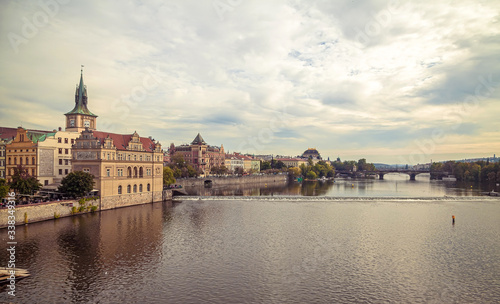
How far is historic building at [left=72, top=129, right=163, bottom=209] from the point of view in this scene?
64625mm

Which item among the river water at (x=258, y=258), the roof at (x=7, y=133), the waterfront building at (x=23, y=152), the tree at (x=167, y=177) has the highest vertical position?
the roof at (x=7, y=133)

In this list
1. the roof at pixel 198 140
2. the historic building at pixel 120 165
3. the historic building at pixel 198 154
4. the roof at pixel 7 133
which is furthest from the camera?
the roof at pixel 198 140

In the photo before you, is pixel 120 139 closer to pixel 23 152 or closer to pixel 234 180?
pixel 23 152

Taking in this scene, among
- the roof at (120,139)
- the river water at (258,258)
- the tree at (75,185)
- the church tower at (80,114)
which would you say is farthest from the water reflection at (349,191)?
the tree at (75,185)

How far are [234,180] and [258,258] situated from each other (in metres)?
113

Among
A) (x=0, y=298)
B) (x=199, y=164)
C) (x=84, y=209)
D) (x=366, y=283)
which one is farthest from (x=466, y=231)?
(x=199, y=164)

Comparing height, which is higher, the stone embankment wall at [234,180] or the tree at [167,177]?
the tree at [167,177]

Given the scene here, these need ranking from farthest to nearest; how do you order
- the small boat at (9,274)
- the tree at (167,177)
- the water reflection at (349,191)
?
the water reflection at (349,191), the tree at (167,177), the small boat at (9,274)

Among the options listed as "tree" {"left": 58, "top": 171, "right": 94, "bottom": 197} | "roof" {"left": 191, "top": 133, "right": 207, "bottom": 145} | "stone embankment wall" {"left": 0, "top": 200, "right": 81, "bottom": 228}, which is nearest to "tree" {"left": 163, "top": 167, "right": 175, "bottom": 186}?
"tree" {"left": 58, "top": 171, "right": 94, "bottom": 197}

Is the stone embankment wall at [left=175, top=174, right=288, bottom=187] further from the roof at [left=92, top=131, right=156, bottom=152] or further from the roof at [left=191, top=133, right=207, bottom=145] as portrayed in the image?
the roof at [left=92, top=131, right=156, bottom=152]

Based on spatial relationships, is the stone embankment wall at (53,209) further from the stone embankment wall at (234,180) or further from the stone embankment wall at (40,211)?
the stone embankment wall at (234,180)

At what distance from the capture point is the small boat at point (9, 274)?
28.0 m

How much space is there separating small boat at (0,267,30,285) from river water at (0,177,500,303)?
809mm

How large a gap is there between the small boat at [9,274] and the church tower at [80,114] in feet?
196
